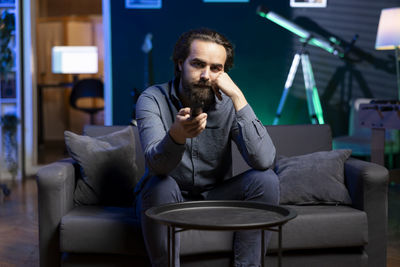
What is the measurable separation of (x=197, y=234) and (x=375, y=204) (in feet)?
2.56

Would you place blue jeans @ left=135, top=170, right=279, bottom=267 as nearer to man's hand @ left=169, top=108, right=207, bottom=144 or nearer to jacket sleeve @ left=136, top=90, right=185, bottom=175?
jacket sleeve @ left=136, top=90, right=185, bottom=175

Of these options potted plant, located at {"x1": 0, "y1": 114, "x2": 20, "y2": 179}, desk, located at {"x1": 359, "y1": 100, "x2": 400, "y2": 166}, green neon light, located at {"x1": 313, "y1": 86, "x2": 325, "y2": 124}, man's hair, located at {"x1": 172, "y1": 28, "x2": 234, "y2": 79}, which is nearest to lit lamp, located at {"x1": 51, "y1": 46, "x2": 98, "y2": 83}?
potted plant, located at {"x1": 0, "y1": 114, "x2": 20, "y2": 179}

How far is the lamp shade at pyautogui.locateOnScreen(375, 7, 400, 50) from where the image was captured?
16.2 feet

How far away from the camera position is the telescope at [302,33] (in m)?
5.60

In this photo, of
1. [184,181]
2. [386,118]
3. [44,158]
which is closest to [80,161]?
[184,181]

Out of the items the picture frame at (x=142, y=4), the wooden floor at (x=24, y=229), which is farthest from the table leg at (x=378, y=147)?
the picture frame at (x=142, y=4)

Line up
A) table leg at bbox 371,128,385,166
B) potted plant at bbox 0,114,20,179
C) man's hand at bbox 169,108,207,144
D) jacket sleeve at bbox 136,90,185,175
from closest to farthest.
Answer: man's hand at bbox 169,108,207,144 < jacket sleeve at bbox 136,90,185,175 < table leg at bbox 371,128,385,166 < potted plant at bbox 0,114,20,179

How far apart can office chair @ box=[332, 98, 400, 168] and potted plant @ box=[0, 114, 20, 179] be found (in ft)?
10.4

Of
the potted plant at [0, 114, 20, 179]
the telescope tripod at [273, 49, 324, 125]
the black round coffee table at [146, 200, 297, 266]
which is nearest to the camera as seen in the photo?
the black round coffee table at [146, 200, 297, 266]

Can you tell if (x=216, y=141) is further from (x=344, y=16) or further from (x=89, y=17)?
(x=89, y=17)

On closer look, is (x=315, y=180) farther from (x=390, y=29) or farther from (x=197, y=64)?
(x=390, y=29)

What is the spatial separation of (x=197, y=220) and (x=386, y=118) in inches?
107

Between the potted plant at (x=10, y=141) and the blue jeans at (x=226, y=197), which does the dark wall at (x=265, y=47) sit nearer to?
the potted plant at (x=10, y=141)

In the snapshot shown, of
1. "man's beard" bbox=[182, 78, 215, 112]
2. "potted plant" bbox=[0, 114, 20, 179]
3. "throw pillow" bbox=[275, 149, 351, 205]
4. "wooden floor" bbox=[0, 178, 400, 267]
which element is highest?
"man's beard" bbox=[182, 78, 215, 112]
